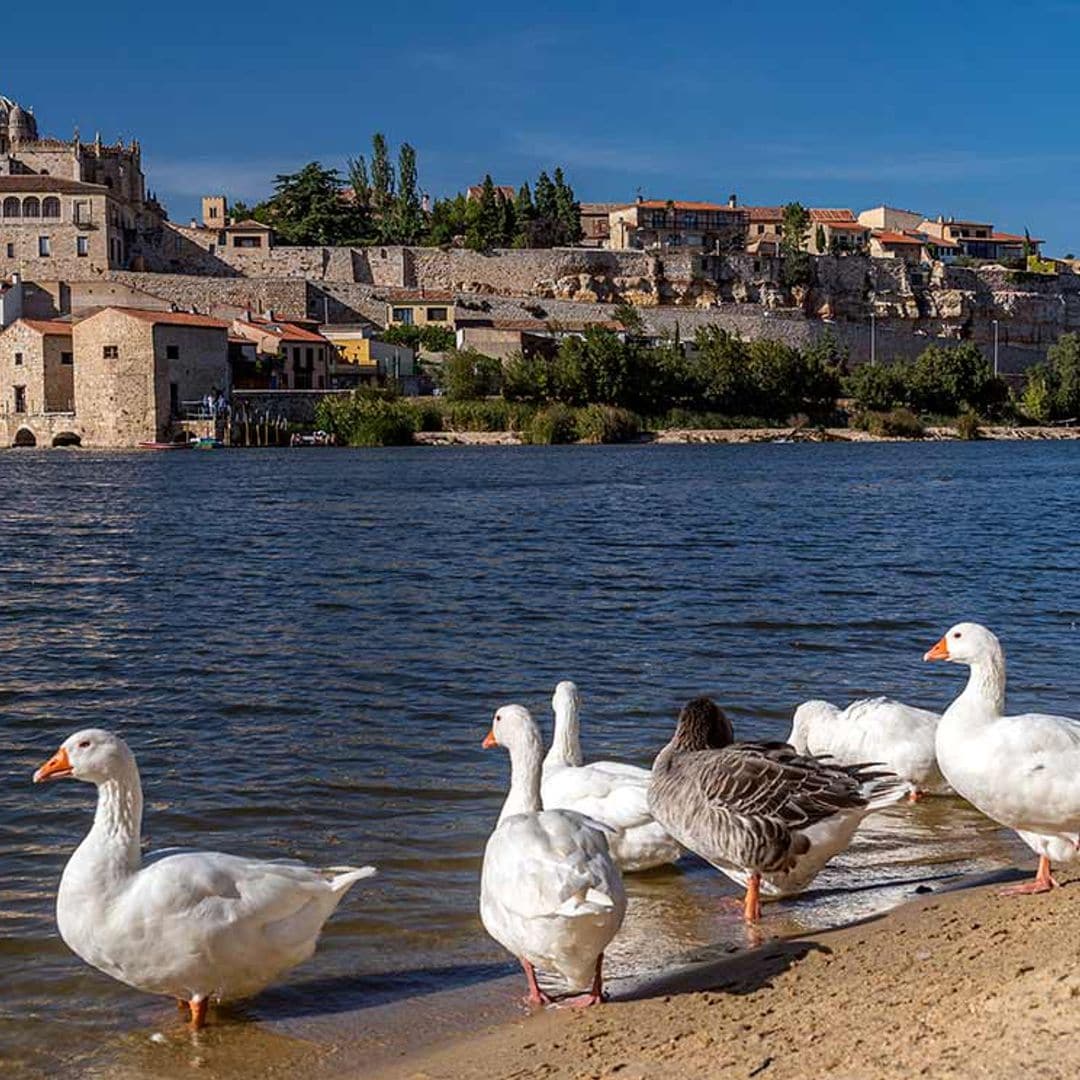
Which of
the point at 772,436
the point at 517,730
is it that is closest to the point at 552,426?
the point at 772,436

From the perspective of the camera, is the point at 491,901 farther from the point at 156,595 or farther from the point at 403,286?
the point at 403,286

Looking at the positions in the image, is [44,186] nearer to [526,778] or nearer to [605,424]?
[605,424]

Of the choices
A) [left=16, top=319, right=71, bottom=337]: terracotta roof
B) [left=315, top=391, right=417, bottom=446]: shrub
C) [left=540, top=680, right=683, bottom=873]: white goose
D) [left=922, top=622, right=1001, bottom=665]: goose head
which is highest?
[left=16, top=319, right=71, bottom=337]: terracotta roof

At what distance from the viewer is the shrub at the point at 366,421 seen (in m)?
63.2

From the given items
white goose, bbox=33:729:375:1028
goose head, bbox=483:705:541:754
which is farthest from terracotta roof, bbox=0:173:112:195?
white goose, bbox=33:729:375:1028

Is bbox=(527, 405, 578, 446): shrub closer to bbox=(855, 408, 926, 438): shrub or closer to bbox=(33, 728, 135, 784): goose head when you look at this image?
bbox=(855, 408, 926, 438): shrub

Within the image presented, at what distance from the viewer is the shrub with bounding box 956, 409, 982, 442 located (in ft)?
244

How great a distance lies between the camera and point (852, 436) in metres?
72.9

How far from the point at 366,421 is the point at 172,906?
59029 millimetres

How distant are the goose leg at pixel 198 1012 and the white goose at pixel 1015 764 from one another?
3.22m

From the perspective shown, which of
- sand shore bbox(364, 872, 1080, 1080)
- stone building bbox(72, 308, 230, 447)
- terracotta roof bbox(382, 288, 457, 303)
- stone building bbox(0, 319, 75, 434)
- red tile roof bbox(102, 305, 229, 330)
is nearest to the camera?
sand shore bbox(364, 872, 1080, 1080)

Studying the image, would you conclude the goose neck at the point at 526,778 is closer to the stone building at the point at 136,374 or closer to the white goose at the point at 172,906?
the white goose at the point at 172,906

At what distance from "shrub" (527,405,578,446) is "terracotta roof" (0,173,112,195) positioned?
1100 inches

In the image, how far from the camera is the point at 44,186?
7481cm
